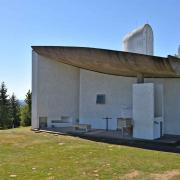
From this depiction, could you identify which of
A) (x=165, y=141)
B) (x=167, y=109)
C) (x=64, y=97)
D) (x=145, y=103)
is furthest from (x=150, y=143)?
(x=64, y=97)

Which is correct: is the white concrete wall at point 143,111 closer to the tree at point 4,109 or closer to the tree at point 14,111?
the tree at point 4,109

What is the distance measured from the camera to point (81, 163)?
28.6 feet

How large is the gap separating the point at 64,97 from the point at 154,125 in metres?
7.21

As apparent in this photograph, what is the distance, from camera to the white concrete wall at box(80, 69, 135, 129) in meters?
17.5

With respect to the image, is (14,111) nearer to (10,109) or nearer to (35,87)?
(10,109)

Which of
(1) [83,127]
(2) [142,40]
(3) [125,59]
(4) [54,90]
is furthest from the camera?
(4) [54,90]

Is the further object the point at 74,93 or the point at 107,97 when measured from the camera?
the point at 74,93

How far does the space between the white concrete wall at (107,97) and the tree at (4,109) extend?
3344 cm

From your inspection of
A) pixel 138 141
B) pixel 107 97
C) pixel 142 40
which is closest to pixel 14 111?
pixel 107 97

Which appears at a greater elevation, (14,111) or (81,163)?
(14,111)

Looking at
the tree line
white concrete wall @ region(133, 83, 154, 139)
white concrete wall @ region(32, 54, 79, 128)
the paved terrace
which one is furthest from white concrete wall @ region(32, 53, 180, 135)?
the tree line

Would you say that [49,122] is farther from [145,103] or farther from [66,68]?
[145,103]

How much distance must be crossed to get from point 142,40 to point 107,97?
404 centimetres

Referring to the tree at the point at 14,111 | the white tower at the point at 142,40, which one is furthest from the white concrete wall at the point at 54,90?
the tree at the point at 14,111
